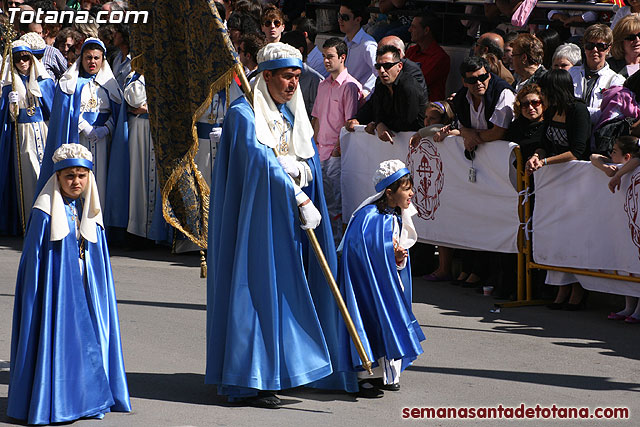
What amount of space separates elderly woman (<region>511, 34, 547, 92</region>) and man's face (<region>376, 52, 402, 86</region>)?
3.55ft

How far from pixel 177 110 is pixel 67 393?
218cm

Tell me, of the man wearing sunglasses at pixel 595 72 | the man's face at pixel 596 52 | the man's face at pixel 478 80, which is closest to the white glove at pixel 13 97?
the man's face at pixel 478 80

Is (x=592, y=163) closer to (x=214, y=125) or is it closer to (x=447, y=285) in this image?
(x=447, y=285)

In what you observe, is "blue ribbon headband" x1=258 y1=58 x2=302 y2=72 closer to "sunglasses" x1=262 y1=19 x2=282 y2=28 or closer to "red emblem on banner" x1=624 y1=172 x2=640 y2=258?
"red emblem on banner" x1=624 y1=172 x2=640 y2=258

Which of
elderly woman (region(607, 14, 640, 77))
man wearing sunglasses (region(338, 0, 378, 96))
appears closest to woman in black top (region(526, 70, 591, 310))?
elderly woman (region(607, 14, 640, 77))

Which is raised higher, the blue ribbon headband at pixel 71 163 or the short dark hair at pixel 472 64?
the short dark hair at pixel 472 64

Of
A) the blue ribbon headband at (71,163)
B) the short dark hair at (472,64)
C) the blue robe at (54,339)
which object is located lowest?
the blue robe at (54,339)

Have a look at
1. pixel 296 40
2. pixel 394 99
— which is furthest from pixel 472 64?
pixel 296 40

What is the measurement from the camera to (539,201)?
8.90 metres

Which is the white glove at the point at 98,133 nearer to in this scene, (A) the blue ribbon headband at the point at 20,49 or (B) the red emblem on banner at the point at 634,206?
(A) the blue ribbon headband at the point at 20,49

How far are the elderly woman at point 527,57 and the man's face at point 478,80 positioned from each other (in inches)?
12.6

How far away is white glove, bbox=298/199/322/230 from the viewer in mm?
6125

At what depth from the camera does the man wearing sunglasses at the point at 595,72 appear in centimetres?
884

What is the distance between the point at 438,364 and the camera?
726 centimetres
